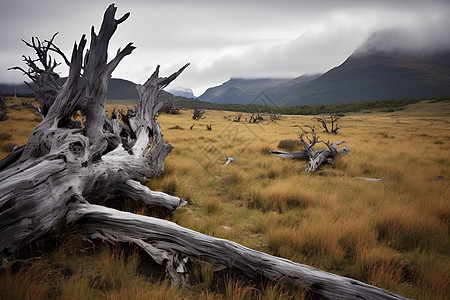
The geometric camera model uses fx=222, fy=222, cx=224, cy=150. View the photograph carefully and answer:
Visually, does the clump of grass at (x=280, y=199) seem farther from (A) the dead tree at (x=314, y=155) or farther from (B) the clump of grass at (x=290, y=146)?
(B) the clump of grass at (x=290, y=146)

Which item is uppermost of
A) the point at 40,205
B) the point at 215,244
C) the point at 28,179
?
the point at 28,179

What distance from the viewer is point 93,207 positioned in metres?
2.43

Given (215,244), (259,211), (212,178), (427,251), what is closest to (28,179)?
(215,244)

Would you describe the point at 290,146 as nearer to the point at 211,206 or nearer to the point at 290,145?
the point at 290,145

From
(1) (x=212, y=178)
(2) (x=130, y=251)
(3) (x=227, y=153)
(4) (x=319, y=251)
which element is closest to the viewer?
(2) (x=130, y=251)

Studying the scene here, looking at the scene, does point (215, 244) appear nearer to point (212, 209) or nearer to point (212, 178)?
point (212, 209)

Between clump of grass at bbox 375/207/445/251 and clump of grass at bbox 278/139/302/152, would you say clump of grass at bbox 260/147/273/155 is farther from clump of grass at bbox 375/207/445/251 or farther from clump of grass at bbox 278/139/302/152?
clump of grass at bbox 375/207/445/251

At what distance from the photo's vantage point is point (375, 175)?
6.59 metres

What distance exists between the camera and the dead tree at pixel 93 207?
1861 mm

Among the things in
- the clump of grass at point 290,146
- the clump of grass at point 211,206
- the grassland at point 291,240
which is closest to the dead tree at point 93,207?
the grassland at point 291,240

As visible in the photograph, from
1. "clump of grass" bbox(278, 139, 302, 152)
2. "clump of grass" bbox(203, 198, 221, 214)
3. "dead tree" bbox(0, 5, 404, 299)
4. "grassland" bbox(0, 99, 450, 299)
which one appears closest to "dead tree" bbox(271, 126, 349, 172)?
"grassland" bbox(0, 99, 450, 299)

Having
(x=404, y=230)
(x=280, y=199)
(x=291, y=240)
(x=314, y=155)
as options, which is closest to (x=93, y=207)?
(x=291, y=240)

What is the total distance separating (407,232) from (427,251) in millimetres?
361

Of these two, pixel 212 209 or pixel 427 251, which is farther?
pixel 212 209
